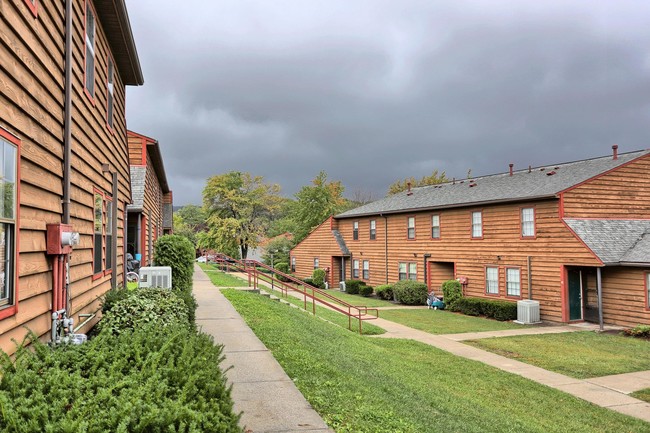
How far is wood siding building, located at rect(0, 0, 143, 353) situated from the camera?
430cm

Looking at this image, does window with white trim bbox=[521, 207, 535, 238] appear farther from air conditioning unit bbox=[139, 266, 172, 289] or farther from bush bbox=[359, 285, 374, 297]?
air conditioning unit bbox=[139, 266, 172, 289]

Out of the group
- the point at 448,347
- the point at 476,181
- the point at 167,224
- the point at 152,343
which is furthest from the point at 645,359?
the point at 167,224

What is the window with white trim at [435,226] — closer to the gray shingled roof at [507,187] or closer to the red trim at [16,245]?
the gray shingled roof at [507,187]

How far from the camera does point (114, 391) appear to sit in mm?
3492

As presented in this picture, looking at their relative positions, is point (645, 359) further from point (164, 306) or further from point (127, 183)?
point (127, 183)

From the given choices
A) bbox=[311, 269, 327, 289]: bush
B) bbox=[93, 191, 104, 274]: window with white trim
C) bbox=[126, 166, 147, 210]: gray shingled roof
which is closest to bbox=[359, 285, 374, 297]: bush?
bbox=[311, 269, 327, 289]: bush

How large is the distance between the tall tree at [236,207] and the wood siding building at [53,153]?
45.2 m

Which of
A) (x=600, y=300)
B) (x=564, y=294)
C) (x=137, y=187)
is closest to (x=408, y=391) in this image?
(x=137, y=187)

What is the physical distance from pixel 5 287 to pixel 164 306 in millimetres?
3367

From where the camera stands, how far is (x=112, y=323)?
22.1 feet

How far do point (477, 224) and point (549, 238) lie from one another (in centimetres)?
487

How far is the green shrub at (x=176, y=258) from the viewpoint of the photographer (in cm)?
1404

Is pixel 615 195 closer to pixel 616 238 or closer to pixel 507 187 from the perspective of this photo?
pixel 616 238

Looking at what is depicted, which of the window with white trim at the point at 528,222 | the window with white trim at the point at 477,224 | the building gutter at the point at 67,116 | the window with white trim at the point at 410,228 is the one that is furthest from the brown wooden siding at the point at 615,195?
the building gutter at the point at 67,116
